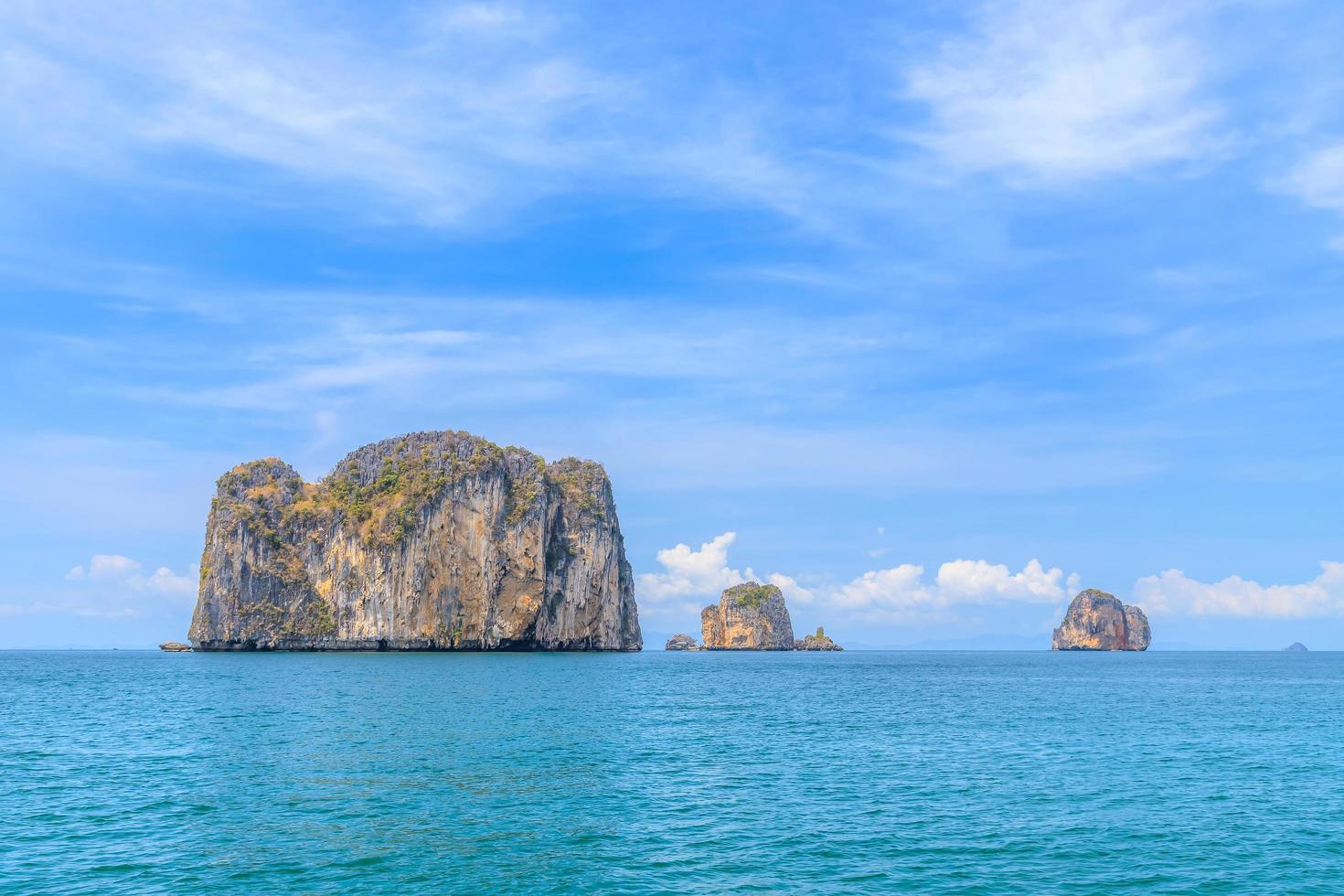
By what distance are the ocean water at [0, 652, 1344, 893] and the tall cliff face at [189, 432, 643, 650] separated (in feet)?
350

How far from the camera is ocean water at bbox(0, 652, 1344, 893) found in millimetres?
25734

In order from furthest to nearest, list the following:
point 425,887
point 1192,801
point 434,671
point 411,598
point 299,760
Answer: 1. point 411,598
2. point 434,671
3. point 299,760
4. point 1192,801
5. point 425,887

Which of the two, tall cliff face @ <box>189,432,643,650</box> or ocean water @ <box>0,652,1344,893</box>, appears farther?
tall cliff face @ <box>189,432,643,650</box>

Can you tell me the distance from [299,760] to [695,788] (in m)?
18.7

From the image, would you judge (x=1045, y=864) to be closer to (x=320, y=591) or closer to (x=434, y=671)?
(x=434, y=671)

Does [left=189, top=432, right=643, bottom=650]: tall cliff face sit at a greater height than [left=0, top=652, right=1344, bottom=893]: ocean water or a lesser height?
greater

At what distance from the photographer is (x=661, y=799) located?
35.3m

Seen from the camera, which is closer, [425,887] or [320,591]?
[425,887]

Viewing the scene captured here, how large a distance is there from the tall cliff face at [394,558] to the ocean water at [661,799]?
107 metres

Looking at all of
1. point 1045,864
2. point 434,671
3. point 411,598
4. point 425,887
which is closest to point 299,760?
point 425,887

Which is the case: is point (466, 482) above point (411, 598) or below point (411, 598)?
above

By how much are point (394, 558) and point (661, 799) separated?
151405mm

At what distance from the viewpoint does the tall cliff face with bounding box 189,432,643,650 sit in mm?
178875

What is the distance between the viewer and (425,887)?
24328mm
